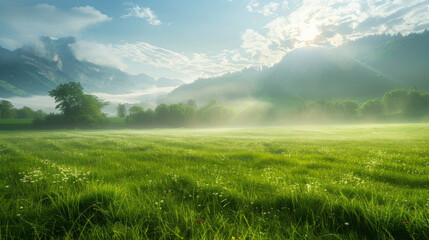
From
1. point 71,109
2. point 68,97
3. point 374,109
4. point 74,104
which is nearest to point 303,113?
point 374,109

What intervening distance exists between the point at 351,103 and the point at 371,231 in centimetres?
13823

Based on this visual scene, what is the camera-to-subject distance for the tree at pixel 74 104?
267ft

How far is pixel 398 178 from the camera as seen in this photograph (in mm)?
5148

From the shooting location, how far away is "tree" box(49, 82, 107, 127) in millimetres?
81375

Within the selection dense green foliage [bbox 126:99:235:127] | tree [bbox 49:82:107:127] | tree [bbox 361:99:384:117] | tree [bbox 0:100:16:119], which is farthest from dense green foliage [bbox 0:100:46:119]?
tree [bbox 361:99:384:117]

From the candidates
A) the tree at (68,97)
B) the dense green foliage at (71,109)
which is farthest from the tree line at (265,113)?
the tree at (68,97)

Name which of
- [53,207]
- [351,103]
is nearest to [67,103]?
[53,207]

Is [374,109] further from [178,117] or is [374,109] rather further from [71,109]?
[71,109]

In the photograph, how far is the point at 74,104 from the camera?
3324 inches

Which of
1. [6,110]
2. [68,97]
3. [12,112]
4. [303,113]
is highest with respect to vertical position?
[68,97]

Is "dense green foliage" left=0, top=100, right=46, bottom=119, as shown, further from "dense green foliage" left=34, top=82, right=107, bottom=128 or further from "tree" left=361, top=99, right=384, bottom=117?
"tree" left=361, top=99, right=384, bottom=117

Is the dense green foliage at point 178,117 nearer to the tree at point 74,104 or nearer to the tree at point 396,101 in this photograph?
the tree at point 74,104

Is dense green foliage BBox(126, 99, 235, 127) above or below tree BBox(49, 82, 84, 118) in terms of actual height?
below

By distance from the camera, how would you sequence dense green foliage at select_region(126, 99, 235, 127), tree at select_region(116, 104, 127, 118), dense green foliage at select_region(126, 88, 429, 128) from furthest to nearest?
tree at select_region(116, 104, 127, 118) < dense green foliage at select_region(126, 99, 235, 127) < dense green foliage at select_region(126, 88, 429, 128)
